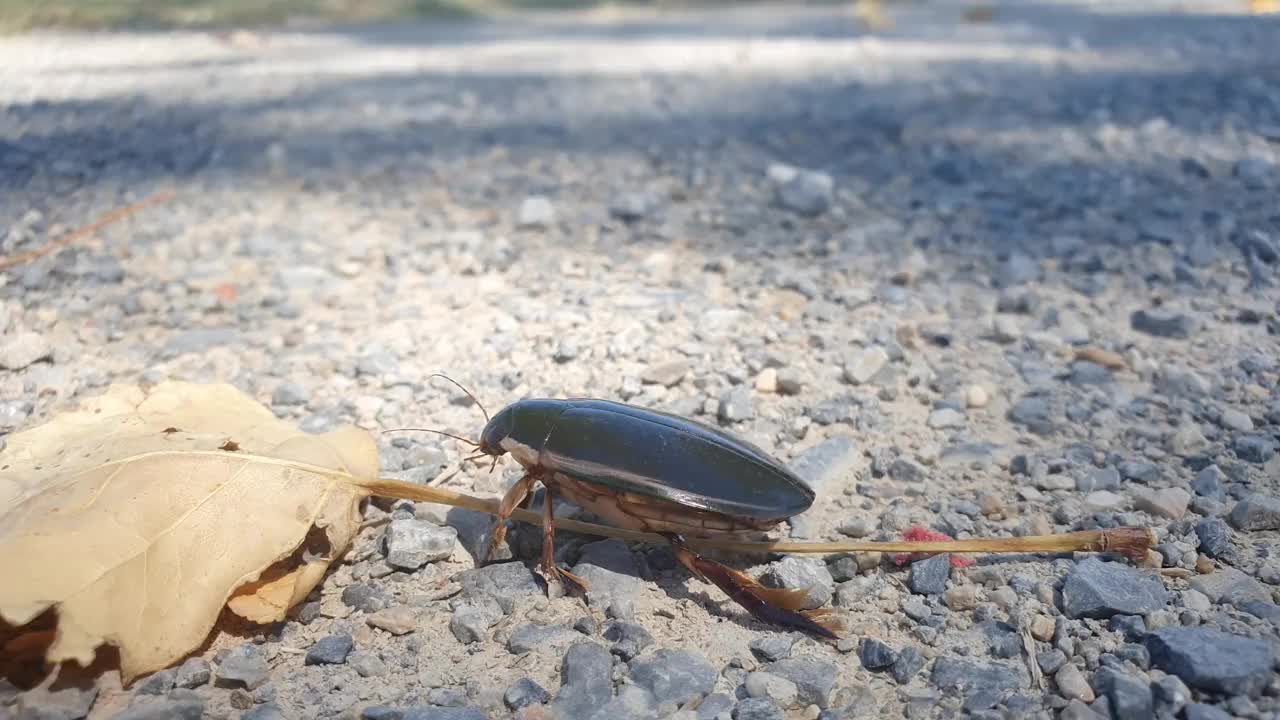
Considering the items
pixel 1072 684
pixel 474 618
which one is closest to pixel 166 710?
pixel 474 618

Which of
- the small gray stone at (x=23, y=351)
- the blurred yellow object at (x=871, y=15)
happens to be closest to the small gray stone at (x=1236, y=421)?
the small gray stone at (x=23, y=351)

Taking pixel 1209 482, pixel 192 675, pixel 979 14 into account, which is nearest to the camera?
pixel 192 675

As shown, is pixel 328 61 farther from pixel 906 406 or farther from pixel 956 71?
pixel 906 406

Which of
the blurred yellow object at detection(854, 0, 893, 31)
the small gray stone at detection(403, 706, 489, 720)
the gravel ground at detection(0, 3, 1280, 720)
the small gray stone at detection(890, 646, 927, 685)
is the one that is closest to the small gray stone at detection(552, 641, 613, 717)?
Answer: the gravel ground at detection(0, 3, 1280, 720)

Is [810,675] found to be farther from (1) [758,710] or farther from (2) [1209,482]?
(2) [1209,482]

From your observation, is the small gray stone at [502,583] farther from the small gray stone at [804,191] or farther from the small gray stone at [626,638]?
the small gray stone at [804,191]

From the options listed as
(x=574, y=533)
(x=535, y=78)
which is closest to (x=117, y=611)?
(x=574, y=533)
